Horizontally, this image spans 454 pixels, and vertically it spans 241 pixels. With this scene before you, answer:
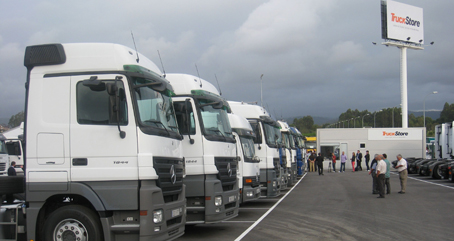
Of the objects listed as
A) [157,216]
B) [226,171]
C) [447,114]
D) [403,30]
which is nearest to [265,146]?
[226,171]

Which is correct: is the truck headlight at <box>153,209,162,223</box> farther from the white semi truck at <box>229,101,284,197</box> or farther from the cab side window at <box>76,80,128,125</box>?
the white semi truck at <box>229,101,284,197</box>

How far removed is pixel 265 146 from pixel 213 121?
6363 millimetres

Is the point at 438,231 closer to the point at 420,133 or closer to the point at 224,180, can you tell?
the point at 224,180

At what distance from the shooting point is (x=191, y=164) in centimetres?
952

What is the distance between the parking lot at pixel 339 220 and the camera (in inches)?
393

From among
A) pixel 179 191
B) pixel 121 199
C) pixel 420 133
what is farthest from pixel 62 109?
pixel 420 133

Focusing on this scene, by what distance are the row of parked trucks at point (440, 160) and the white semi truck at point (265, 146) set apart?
15.5 metres

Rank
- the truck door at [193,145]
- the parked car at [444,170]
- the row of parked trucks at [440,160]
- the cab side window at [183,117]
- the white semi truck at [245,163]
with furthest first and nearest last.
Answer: the row of parked trucks at [440,160] < the parked car at [444,170] < the white semi truck at [245,163] < the truck door at [193,145] < the cab side window at [183,117]

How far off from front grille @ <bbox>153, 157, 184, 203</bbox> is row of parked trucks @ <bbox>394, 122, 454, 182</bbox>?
2405 cm

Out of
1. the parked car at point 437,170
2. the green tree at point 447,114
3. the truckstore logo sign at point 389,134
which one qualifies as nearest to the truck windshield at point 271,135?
the parked car at point 437,170

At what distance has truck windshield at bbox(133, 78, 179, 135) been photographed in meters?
7.03

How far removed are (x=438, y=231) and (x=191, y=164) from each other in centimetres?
584

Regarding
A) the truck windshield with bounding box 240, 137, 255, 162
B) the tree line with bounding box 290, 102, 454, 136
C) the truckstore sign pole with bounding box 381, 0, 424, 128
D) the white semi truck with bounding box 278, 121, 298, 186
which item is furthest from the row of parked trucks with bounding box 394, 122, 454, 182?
the tree line with bounding box 290, 102, 454, 136

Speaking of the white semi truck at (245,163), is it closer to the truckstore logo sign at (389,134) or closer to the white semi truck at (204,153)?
the white semi truck at (204,153)
